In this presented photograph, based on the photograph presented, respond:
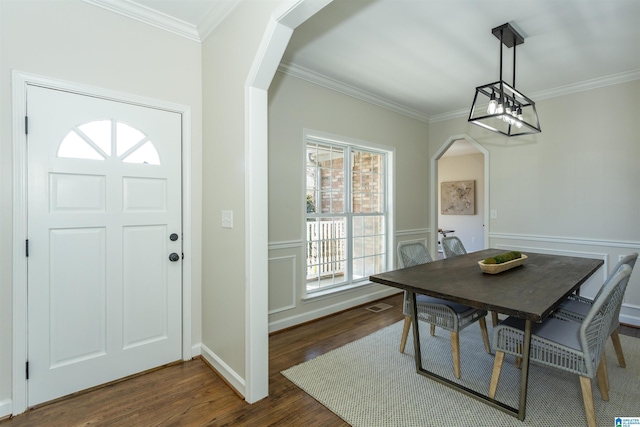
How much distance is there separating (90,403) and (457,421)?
7.31 ft

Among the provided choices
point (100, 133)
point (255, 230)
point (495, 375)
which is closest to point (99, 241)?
point (100, 133)

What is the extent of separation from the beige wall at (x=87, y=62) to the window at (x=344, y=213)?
1313 mm

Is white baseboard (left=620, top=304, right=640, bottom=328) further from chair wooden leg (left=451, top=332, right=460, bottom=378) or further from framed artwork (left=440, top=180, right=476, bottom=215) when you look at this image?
framed artwork (left=440, top=180, right=476, bottom=215)

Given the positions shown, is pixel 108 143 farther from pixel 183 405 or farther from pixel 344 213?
pixel 344 213

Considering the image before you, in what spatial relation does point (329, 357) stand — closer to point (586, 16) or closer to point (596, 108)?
point (586, 16)

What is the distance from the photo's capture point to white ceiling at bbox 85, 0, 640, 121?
222 centimetres

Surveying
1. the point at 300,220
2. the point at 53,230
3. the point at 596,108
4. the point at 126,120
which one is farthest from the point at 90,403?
the point at 596,108

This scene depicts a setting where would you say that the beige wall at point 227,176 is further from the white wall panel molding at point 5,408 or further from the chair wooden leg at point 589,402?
the chair wooden leg at point 589,402

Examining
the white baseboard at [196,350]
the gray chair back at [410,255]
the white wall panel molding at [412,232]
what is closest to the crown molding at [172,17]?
the gray chair back at [410,255]

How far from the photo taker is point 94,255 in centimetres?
217

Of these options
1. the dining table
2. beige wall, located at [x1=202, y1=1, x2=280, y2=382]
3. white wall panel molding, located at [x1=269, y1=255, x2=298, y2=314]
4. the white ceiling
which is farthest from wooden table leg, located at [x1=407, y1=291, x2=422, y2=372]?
the white ceiling

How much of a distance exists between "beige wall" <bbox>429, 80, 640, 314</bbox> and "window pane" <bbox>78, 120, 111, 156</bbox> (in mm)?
4269

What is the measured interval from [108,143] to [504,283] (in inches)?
112

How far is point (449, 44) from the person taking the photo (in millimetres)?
2697
